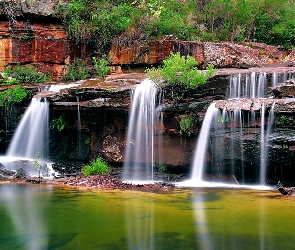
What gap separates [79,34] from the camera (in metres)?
22.6

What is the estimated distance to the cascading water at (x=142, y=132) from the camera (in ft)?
49.7

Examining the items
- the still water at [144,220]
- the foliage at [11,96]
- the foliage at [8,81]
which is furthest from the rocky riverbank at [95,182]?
the foliage at [8,81]

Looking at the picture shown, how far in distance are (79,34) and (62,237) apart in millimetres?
18268

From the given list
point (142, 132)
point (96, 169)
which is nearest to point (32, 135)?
point (96, 169)

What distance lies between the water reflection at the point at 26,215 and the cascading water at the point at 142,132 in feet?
16.7

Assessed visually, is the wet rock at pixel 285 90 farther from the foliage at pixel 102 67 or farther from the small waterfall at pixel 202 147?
the foliage at pixel 102 67

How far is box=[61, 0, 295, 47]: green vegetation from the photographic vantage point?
22.6 m

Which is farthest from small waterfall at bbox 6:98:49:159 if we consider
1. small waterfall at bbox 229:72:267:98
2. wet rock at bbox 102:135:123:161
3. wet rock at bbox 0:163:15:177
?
small waterfall at bbox 229:72:267:98

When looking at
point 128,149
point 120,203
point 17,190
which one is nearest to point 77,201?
point 120,203

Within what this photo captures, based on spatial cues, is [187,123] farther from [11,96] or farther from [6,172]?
[11,96]

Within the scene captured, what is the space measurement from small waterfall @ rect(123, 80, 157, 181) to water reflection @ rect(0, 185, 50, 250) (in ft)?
16.7

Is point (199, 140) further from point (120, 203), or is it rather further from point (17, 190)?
point (17, 190)

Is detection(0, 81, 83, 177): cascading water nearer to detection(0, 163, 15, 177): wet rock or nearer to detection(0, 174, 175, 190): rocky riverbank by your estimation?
detection(0, 163, 15, 177): wet rock

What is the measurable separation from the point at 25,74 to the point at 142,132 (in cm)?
958
